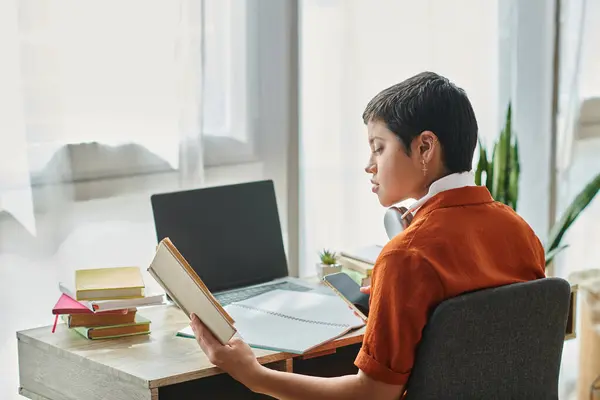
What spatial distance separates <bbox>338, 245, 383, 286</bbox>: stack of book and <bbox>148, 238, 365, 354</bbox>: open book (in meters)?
0.20

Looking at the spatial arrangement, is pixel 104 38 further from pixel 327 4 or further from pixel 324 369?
pixel 324 369

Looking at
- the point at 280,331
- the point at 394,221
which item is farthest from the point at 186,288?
the point at 394,221

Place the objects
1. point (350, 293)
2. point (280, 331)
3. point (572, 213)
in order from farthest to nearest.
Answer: point (572, 213)
point (350, 293)
point (280, 331)

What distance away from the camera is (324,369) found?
7.72 ft

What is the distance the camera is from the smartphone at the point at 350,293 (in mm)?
2111

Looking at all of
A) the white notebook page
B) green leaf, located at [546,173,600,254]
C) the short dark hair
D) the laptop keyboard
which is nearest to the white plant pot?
the laptop keyboard

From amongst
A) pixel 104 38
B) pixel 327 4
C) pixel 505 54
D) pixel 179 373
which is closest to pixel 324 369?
pixel 179 373

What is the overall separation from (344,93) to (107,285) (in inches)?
47.1

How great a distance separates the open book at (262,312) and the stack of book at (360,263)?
0.65ft

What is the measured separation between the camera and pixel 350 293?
213 cm

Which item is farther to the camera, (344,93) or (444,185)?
(344,93)

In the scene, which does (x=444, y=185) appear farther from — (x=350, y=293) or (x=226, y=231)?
(x=226, y=231)

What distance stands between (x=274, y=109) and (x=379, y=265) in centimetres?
130

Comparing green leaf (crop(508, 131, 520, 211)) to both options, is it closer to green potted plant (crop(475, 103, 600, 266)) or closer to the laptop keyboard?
green potted plant (crop(475, 103, 600, 266))
